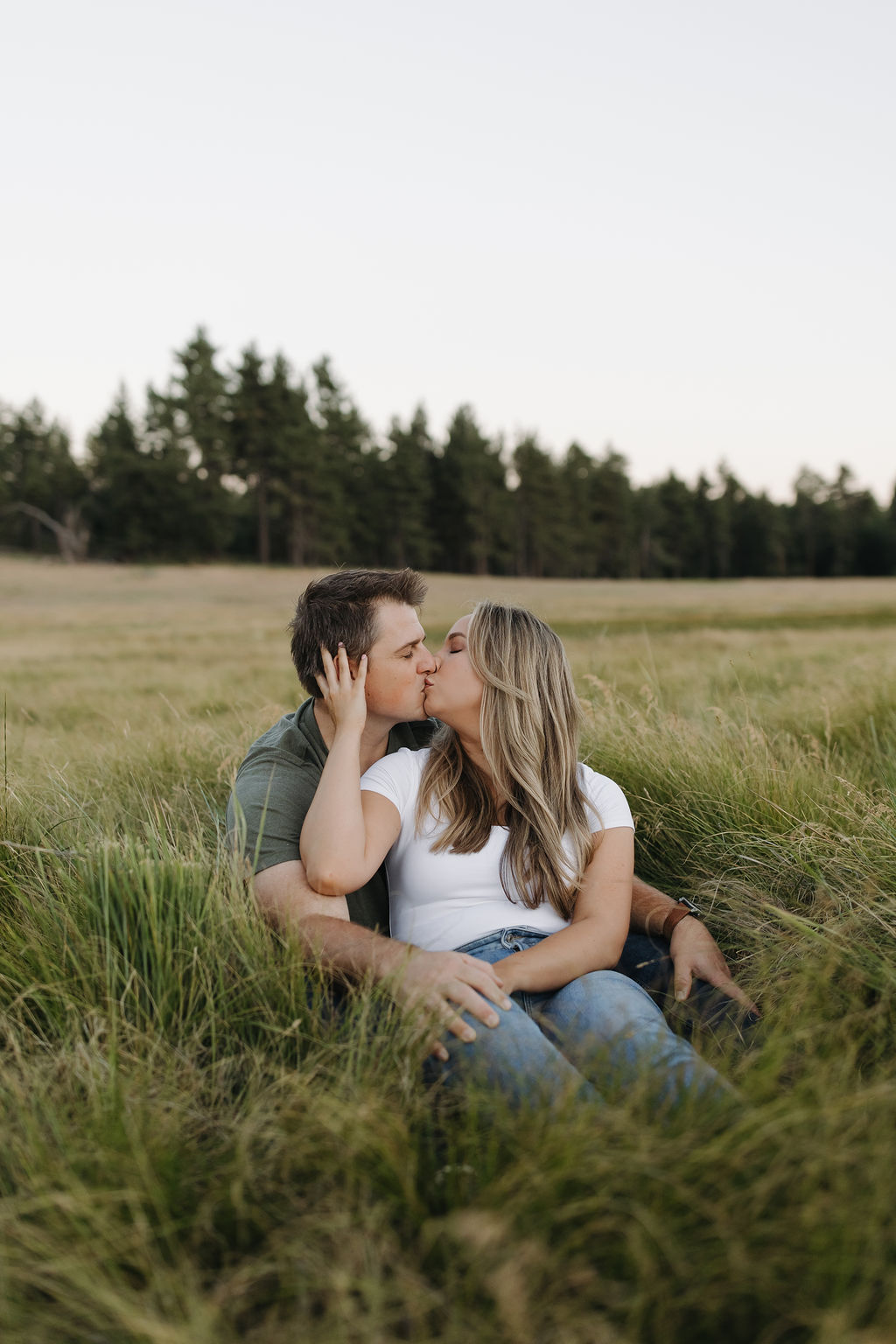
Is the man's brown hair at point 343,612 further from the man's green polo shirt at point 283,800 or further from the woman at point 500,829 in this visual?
the man's green polo shirt at point 283,800

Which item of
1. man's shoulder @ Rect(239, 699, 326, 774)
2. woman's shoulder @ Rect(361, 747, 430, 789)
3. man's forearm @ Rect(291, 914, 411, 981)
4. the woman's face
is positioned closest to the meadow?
man's forearm @ Rect(291, 914, 411, 981)

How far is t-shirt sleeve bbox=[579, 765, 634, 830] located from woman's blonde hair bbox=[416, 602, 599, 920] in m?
0.02

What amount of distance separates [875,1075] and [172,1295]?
1.54 metres

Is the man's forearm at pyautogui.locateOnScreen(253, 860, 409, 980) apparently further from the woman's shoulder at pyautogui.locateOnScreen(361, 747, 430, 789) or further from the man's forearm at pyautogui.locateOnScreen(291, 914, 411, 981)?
the woman's shoulder at pyautogui.locateOnScreen(361, 747, 430, 789)

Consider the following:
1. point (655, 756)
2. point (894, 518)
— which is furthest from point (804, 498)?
point (655, 756)

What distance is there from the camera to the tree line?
57.1 m

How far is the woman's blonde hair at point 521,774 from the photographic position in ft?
9.84

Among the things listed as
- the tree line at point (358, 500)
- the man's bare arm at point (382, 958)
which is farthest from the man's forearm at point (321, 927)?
the tree line at point (358, 500)

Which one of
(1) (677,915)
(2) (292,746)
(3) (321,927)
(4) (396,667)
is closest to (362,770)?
(2) (292,746)

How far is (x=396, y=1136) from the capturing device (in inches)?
72.1

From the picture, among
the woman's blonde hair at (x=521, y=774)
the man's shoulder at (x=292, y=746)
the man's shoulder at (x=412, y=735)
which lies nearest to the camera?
the woman's blonde hair at (x=521, y=774)

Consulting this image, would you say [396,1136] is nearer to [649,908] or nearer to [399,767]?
[399,767]

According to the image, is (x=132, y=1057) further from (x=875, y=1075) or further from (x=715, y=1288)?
(x=875, y=1075)

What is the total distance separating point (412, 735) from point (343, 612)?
2.49 ft
